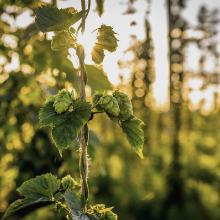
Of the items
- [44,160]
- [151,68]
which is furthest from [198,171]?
[44,160]

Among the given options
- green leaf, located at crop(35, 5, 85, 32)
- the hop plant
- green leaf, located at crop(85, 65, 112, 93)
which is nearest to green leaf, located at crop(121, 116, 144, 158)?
the hop plant

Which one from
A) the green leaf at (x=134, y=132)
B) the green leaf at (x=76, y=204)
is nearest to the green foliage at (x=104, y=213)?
the green leaf at (x=76, y=204)

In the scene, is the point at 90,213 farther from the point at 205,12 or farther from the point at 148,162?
the point at 205,12

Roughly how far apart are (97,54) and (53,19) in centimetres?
11

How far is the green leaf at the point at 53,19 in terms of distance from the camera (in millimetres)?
405

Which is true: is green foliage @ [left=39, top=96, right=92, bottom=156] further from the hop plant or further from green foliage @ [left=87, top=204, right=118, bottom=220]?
green foliage @ [left=87, top=204, right=118, bottom=220]

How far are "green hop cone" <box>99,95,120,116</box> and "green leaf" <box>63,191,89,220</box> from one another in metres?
0.19

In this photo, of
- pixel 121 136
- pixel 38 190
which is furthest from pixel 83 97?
pixel 121 136

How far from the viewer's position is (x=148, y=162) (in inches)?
141

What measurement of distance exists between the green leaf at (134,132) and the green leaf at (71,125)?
9 centimetres

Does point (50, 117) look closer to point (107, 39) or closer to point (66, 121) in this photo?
point (66, 121)

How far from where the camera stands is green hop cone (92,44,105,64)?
454mm

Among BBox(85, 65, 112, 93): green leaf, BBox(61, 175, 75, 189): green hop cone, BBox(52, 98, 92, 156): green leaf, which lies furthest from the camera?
BBox(85, 65, 112, 93): green leaf

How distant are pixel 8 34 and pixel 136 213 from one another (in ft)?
7.08
